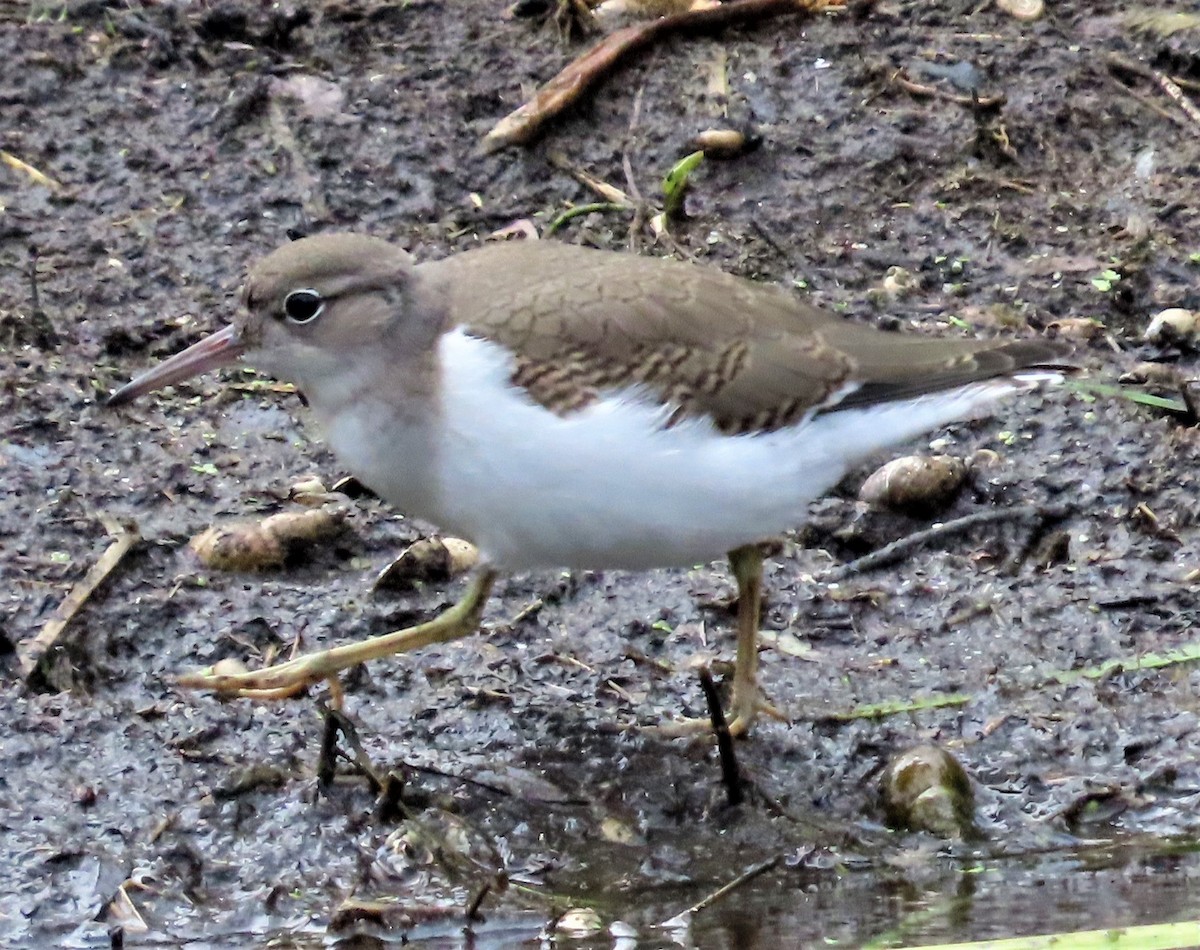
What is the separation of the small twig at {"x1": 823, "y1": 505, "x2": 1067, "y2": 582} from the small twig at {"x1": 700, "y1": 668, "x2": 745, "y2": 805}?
3.22 feet

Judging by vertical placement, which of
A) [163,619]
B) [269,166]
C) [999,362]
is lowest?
[163,619]

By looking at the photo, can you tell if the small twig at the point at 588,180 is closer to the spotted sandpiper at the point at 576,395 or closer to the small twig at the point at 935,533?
the small twig at the point at 935,533

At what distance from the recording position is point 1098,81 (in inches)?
309

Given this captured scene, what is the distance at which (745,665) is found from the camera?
4.93 metres

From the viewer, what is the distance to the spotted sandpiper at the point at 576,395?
4.30 metres

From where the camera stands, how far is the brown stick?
7.38 meters

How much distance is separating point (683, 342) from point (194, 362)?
1301mm

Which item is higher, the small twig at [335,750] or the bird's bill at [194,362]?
the bird's bill at [194,362]

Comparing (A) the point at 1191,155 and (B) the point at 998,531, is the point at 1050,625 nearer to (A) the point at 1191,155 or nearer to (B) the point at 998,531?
(B) the point at 998,531

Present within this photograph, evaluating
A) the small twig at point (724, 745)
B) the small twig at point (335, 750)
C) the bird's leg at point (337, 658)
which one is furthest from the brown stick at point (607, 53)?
the small twig at point (335, 750)

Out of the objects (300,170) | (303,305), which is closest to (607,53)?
(300,170)

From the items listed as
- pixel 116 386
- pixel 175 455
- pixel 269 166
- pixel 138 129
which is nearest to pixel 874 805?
pixel 175 455

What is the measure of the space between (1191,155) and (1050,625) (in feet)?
10.1

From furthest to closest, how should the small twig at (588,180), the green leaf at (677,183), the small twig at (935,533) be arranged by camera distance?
the small twig at (588,180)
the green leaf at (677,183)
the small twig at (935,533)
